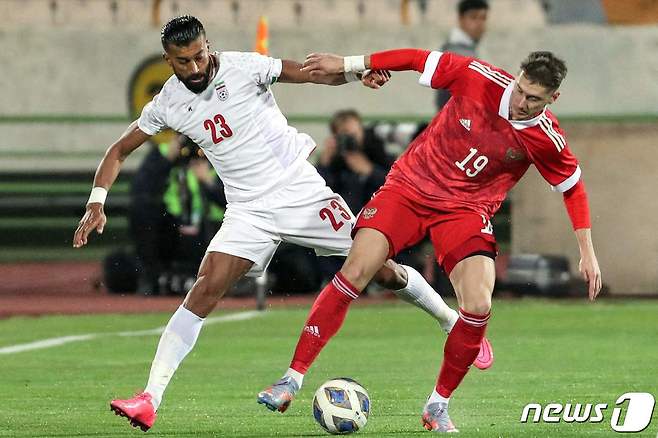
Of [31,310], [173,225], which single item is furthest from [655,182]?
[31,310]

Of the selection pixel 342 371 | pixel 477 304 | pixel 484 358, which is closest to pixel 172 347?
pixel 477 304

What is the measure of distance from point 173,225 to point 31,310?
1.84 metres

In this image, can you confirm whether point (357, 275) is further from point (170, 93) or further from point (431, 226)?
point (170, 93)

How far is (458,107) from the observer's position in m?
Answer: 7.29

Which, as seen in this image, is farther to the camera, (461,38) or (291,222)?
(461,38)

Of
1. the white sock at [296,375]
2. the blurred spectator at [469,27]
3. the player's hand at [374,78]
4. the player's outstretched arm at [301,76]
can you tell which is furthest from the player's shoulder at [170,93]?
the blurred spectator at [469,27]

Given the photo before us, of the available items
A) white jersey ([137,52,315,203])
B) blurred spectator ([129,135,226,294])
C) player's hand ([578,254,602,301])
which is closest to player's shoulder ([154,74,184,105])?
white jersey ([137,52,315,203])

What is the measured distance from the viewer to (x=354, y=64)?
24.0 feet

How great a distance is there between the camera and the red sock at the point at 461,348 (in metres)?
6.85

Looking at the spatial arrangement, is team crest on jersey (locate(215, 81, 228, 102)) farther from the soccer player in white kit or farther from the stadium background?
the stadium background

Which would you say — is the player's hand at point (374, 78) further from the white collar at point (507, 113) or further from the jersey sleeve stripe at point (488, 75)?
the white collar at point (507, 113)

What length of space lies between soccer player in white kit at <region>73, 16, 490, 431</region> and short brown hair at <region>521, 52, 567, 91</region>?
852mm

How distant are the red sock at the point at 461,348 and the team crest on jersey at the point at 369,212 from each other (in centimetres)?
73

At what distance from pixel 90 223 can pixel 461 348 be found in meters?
1.91
